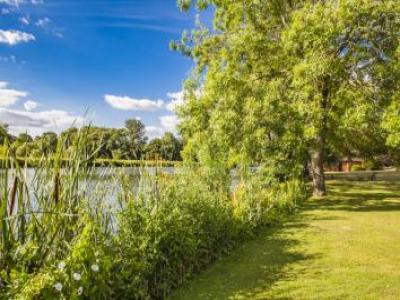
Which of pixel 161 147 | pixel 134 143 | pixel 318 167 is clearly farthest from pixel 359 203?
pixel 134 143

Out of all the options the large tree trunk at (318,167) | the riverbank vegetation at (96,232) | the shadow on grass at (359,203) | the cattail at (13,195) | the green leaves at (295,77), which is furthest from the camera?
the large tree trunk at (318,167)

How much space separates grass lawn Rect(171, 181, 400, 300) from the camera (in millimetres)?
5898

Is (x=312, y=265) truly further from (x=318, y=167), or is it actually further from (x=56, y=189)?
(x=318, y=167)

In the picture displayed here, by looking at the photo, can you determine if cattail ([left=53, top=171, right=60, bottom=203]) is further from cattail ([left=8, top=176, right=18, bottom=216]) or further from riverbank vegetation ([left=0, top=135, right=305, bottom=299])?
cattail ([left=8, top=176, right=18, bottom=216])

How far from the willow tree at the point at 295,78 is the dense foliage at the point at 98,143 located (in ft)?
17.0

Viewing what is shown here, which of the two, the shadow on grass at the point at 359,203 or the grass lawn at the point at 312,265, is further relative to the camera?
the shadow on grass at the point at 359,203

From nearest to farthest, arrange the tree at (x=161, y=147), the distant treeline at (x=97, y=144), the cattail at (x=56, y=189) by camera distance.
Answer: the cattail at (x=56, y=189), the distant treeline at (x=97, y=144), the tree at (x=161, y=147)

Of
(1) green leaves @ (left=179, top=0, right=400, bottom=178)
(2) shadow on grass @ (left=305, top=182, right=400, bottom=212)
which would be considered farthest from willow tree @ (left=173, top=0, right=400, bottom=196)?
(2) shadow on grass @ (left=305, top=182, right=400, bottom=212)

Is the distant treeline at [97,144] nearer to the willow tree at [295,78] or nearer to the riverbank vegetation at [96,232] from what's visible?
the riverbank vegetation at [96,232]

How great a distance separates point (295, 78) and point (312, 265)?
8.36 meters

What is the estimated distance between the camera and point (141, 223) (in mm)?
5617

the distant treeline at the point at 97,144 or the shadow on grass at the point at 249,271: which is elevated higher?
the distant treeline at the point at 97,144

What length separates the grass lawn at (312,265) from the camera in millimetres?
5898

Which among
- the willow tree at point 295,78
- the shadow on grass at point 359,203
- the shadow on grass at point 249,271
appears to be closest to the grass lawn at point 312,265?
the shadow on grass at point 249,271
